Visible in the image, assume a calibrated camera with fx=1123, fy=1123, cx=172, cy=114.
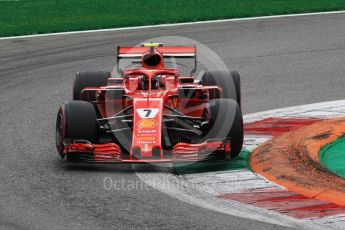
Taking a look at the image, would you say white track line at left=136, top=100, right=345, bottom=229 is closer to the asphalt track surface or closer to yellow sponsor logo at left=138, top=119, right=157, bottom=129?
the asphalt track surface

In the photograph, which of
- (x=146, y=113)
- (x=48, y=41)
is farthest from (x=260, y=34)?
(x=146, y=113)

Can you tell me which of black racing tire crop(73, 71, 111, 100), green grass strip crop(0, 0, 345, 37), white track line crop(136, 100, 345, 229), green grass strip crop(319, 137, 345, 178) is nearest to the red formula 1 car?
black racing tire crop(73, 71, 111, 100)

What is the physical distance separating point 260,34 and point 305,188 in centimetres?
1101

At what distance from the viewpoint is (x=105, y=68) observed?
63.9 feet

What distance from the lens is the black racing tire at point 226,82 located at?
14398mm

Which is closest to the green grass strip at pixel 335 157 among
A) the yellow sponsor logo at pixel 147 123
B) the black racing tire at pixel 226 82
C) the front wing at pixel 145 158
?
the front wing at pixel 145 158

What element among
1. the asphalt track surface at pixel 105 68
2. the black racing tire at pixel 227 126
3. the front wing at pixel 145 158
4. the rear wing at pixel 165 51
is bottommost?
the asphalt track surface at pixel 105 68

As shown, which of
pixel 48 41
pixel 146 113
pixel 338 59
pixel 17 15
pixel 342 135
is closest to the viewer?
pixel 146 113

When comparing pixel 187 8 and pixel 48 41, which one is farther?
pixel 187 8

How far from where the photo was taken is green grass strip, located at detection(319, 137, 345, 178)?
40.6 feet

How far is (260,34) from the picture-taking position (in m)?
22.2

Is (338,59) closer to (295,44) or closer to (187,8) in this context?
(295,44)

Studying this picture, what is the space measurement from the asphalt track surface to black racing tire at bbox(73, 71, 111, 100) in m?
0.67

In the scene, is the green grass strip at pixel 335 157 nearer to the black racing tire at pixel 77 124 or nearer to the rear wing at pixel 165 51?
the rear wing at pixel 165 51
